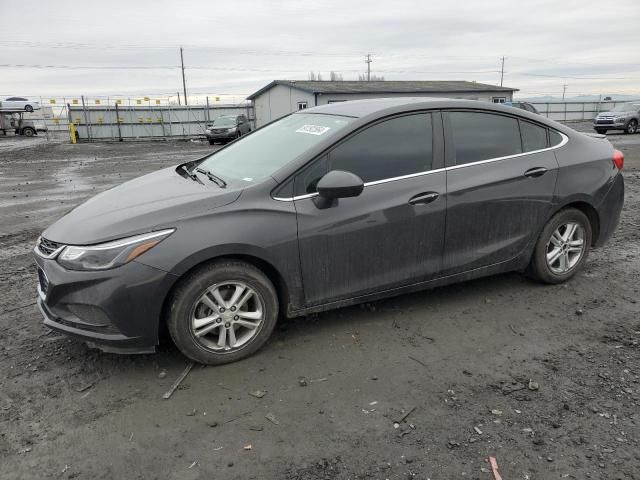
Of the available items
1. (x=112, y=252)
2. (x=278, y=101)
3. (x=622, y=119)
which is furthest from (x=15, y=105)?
(x=112, y=252)

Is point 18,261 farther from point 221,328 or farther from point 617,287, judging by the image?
point 617,287

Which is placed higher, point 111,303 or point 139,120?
point 111,303

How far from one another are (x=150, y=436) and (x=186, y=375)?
0.61 metres

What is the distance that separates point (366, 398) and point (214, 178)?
1958 mm

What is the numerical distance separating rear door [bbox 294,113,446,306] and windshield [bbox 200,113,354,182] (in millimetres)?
258

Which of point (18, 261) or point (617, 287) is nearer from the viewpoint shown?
point (617, 287)

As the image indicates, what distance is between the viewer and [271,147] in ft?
13.5

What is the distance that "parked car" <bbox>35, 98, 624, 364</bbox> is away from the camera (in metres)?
3.16

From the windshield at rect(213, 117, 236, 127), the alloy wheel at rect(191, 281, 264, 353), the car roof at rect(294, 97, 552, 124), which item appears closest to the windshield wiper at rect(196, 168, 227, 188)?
the alloy wheel at rect(191, 281, 264, 353)

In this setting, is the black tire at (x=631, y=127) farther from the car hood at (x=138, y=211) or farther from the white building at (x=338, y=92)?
the car hood at (x=138, y=211)

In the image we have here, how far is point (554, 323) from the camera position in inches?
156

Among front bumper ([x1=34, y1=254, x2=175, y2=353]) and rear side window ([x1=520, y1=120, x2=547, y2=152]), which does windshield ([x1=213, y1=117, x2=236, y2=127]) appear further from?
front bumper ([x1=34, y1=254, x2=175, y2=353])

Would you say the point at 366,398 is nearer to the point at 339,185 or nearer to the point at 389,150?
the point at 339,185

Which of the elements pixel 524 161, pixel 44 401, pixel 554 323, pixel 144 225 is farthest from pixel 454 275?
pixel 44 401
